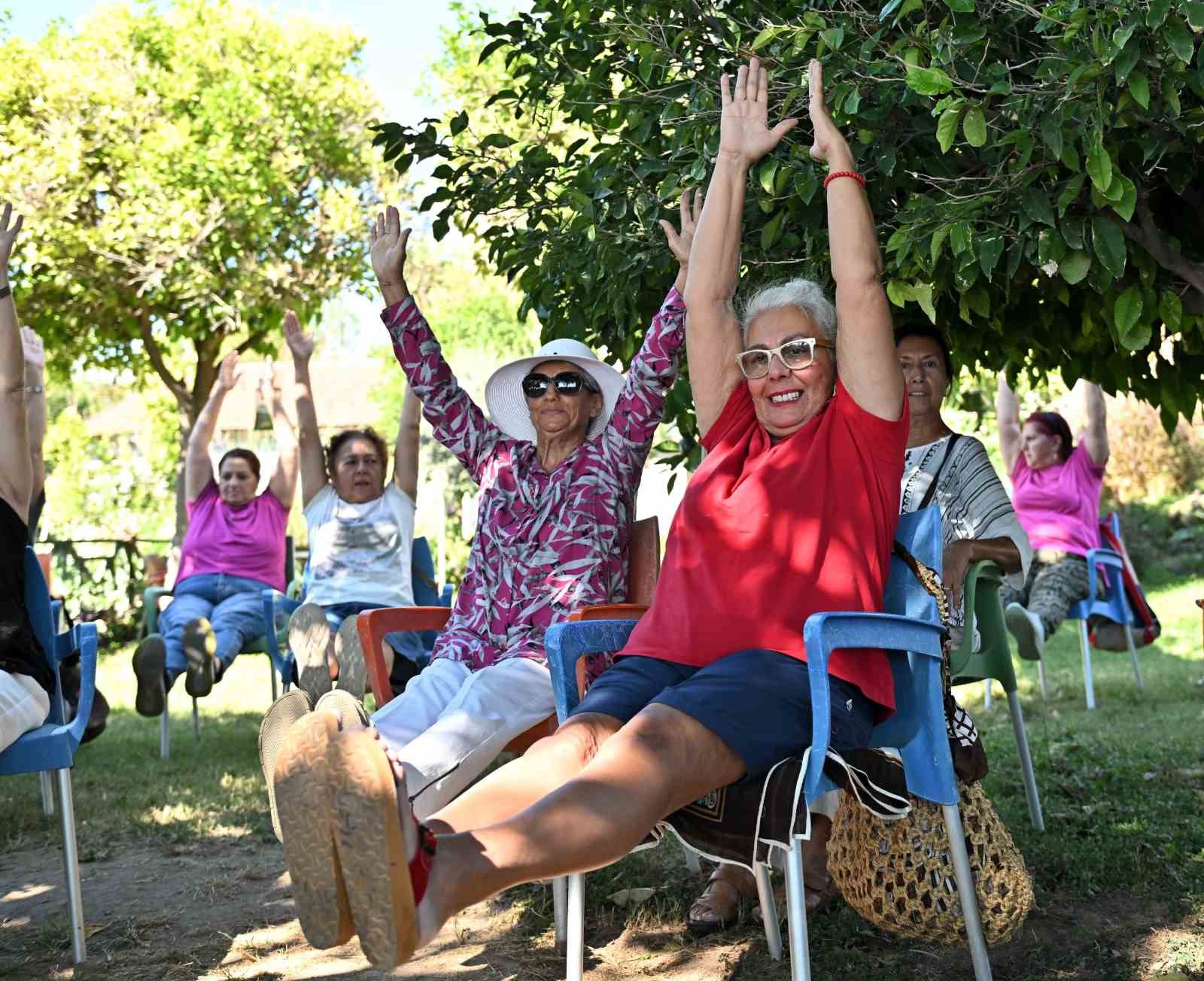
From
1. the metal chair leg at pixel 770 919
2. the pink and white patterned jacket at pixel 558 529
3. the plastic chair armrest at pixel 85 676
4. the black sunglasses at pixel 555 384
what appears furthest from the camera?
the black sunglasses at pixel 555 384

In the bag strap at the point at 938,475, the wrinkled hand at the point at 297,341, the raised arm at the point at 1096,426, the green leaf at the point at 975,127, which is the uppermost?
the wrinkled hand at the point at 297,341

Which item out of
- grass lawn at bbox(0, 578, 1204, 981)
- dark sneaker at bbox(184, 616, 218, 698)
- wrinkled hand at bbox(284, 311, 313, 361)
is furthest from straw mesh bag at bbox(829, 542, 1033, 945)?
dark sneaker at bbox(184, 616, 218, 698)

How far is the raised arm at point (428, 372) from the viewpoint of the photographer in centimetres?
404

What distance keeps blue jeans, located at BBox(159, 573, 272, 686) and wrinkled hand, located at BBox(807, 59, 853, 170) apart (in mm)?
4490

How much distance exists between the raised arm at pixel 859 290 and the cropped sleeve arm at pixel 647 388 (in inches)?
36.4

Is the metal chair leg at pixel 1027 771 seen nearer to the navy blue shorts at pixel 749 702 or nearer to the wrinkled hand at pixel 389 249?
the navy blue shorts at pixel 749 702

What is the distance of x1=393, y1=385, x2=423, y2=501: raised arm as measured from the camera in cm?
533

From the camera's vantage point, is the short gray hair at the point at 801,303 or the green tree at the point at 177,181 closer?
the short gray hair at the point at 801,303

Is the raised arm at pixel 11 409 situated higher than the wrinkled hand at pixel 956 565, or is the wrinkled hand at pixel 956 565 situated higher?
the raised arm at pixel 11 409

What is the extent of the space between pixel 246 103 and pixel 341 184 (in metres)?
1.28

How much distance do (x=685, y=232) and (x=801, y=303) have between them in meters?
0.55

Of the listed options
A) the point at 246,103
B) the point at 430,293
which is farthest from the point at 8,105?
the point at 430,293

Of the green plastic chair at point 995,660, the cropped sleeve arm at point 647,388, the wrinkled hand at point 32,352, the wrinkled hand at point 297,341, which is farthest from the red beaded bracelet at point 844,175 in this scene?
the wrinkled hand at point 297,341

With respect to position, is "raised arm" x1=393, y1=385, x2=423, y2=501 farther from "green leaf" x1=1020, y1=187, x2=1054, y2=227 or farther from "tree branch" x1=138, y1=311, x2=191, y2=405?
"tree branch" x1=138, y1=311, x2=191, y2=405
